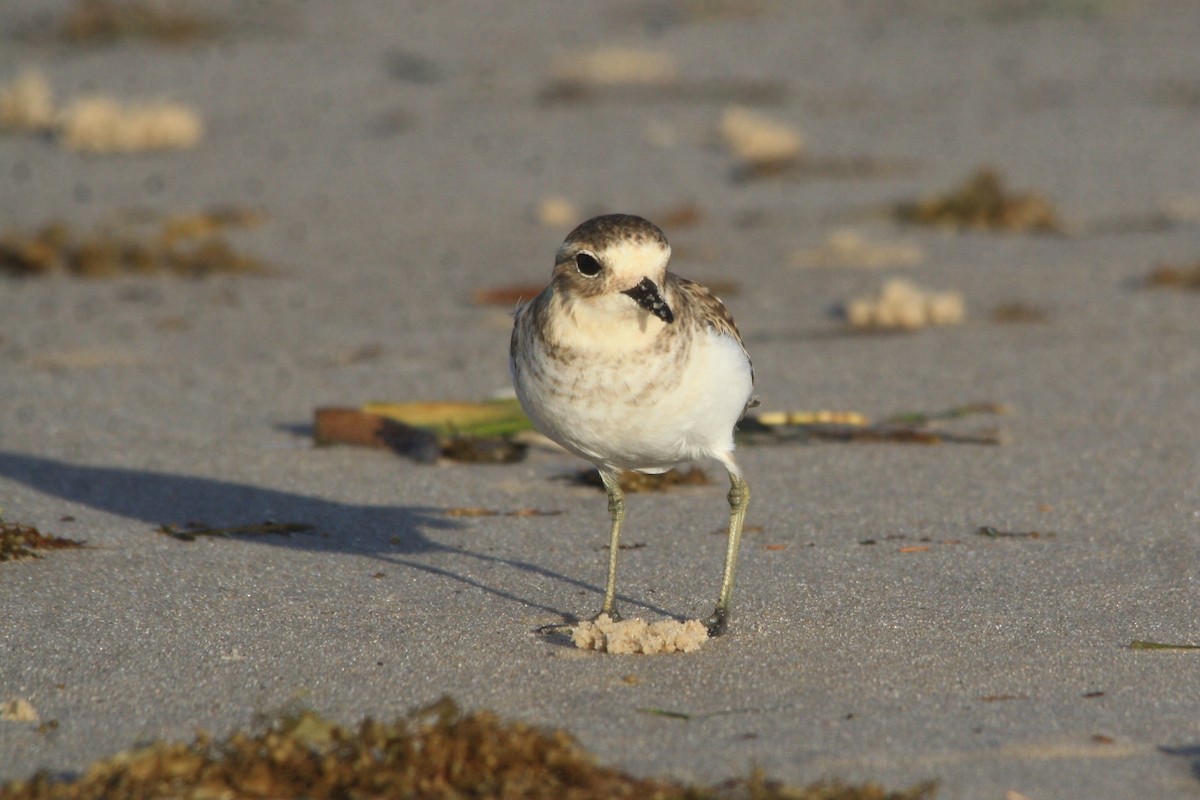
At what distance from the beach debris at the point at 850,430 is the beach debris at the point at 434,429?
41.3 inches

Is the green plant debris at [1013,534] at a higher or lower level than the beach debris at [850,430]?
lower

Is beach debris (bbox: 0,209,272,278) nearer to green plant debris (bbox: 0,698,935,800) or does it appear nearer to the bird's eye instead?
the bird's eye

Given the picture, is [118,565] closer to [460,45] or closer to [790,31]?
[460,45]

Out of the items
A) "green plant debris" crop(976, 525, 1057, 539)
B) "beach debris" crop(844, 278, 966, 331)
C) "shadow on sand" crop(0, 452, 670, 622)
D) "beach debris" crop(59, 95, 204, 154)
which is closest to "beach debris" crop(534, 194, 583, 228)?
"beach debris" crop(844, 278, 966, 331)

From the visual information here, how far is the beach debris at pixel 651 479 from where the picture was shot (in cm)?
647

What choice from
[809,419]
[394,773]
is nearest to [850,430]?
[809,419]

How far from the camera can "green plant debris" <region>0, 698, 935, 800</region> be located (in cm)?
337

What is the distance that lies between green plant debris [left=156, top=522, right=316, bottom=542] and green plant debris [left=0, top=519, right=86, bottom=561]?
1.13ft

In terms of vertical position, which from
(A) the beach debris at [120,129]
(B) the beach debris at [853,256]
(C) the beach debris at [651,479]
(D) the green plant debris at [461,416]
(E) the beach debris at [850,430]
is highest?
(A) the beach debris at [120,129]

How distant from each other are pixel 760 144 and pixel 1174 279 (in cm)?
518

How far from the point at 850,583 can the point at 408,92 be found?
1355 centimetres

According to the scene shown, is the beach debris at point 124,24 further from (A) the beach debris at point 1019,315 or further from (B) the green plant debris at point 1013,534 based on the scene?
(B) the green plant debris at point 1013,534

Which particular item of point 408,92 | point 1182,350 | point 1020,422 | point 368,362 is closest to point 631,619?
point 1020,422

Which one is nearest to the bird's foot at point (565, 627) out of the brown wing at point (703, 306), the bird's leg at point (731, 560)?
the bird's leg at point (731, 560)
